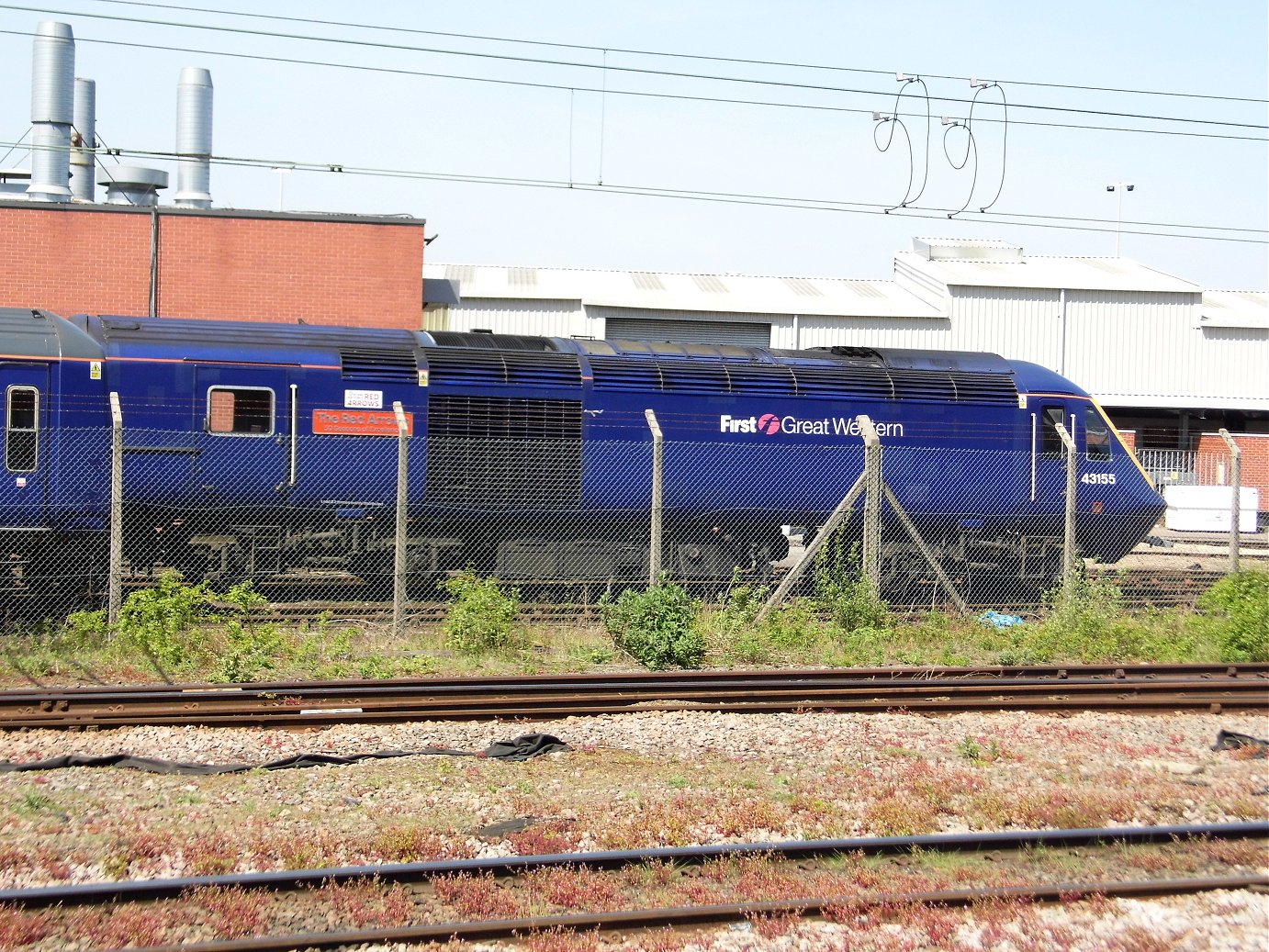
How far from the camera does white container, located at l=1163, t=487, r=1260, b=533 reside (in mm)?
27125

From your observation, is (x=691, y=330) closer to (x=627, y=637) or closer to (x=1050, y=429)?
(x=1050, y=429)

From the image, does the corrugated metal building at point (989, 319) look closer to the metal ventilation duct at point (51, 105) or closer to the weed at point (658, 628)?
the metal ventilation duct at point (51, 105)

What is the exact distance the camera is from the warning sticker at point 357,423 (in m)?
14.9

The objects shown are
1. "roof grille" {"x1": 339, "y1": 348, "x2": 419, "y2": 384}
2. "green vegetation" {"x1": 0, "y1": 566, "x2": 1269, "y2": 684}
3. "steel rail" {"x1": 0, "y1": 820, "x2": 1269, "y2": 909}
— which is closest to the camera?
"steel rail" {"x1": 0, "y1": 820, "x2": 1269, "y2": 909}

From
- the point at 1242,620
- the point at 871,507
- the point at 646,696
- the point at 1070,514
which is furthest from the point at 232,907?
the point at 1070,514

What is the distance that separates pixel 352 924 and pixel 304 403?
33.7 feet

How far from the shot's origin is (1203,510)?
26922mm

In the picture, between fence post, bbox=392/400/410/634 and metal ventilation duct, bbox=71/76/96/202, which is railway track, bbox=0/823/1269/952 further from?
metal ventilation duct, bbox=71/76/96/202

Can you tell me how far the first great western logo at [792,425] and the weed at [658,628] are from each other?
4.34 m

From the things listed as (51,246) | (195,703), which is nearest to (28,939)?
(195,703)

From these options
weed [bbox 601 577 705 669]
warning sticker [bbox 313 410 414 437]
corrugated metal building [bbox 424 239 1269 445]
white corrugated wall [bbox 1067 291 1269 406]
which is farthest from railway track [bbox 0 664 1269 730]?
white corrugated wall [bbox 1067 291 1269 406]

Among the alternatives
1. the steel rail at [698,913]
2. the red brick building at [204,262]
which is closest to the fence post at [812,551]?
the steel rail at [698,913]

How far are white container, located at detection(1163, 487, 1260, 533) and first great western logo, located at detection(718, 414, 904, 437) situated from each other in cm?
1411

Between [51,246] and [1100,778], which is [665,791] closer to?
[1100,778]
